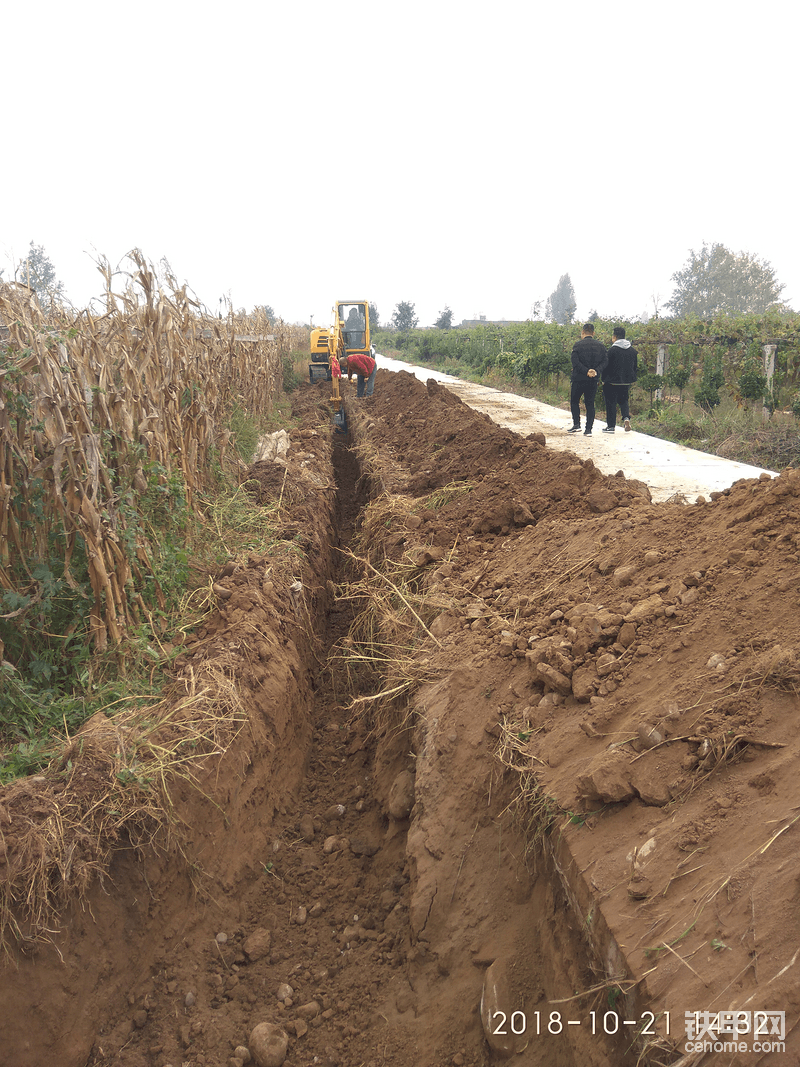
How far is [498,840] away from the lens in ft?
9.55

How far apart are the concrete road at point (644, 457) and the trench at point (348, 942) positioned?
13.2 feet

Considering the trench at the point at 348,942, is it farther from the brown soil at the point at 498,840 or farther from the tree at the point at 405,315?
the tree at the point at 405,315

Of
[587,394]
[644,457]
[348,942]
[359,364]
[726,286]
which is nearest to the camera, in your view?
[348,942]

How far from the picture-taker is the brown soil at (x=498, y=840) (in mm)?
2014

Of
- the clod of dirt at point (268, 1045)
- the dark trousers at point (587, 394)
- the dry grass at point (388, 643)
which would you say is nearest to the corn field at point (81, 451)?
the dry grass at point (388, 643)

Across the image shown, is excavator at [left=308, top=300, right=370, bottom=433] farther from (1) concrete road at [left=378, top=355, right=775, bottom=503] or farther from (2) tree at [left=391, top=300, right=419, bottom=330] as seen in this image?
(2) tree at [left=391, top=300, right=419, bottom=330]

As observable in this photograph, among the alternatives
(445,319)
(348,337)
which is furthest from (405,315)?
(348,337)

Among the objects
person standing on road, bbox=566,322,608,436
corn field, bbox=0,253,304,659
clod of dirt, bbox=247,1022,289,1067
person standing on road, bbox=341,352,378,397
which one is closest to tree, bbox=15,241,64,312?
corn field, bbox=0,253,304,659

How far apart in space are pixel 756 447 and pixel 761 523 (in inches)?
259

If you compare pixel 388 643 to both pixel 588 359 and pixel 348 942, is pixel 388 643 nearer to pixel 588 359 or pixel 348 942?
pixel 348 942

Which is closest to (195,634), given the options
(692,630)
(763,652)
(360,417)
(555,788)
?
(555,788)

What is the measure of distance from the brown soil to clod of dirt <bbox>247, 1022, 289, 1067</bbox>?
0.06 metres

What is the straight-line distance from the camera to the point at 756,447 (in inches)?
356

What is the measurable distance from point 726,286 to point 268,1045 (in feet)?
227
